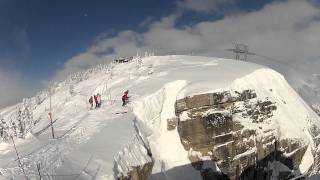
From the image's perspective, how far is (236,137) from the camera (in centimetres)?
5944

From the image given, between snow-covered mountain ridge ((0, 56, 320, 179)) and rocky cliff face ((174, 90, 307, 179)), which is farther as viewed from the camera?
rocky cliff face ((174, 90, 307, 179))

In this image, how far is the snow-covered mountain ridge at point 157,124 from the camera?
111ft

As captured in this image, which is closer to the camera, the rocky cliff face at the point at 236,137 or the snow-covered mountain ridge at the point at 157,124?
the snow-covered mountain ridge at the point at 157,124

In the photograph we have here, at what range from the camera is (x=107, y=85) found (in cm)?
7069

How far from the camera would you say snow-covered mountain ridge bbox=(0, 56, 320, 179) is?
111 ft

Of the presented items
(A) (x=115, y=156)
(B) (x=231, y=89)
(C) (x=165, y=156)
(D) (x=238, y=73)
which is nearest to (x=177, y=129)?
(C) (x=165, y=156)

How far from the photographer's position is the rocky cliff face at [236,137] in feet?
188

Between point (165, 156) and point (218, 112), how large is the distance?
9962 millimetres

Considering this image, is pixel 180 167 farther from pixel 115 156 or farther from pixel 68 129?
pixel 115 156

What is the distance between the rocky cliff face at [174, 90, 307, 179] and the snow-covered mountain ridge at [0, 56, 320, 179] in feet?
0.52

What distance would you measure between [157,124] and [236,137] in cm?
1091

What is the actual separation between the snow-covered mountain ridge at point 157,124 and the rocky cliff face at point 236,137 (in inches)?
6.3

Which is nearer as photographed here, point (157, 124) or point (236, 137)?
point (157, 124)

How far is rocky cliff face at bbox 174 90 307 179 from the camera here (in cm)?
5741
